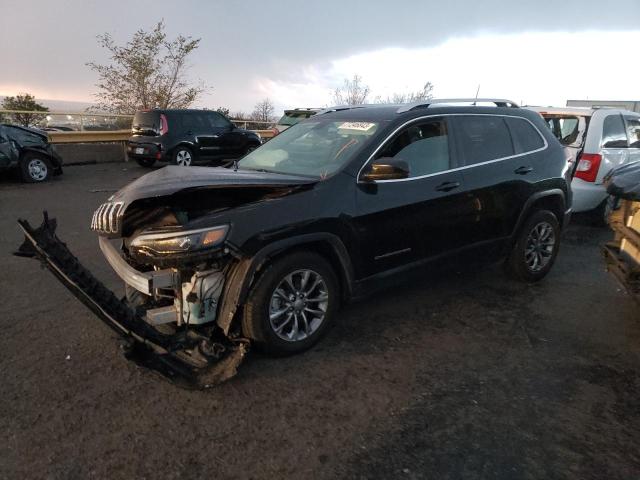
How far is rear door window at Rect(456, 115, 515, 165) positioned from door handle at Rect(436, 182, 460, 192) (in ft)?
1.00

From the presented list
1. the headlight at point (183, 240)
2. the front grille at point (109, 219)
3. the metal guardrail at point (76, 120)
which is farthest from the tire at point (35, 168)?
the headlight at point (183, 240)

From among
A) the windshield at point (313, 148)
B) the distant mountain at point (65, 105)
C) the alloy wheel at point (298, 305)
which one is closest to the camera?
the alloy wheel at point (298, 305)

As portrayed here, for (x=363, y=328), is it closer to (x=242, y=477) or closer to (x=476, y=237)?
(x=476, y=237)

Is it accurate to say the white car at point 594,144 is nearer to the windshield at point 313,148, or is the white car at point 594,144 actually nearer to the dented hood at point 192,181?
the windshield at point 313,148

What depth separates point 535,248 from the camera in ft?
17.0

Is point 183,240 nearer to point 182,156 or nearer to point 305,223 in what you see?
point 305,223

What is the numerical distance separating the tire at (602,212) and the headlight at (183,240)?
6766 millimetres

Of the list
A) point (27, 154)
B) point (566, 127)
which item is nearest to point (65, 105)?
point (27, 154)

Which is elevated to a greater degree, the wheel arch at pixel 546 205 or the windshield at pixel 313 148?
the windshield at pixel 313 148

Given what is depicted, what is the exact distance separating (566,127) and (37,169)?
11.1 m

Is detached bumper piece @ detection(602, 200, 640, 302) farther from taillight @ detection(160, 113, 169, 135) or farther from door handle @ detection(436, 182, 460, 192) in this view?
taillight @ detection(160, 113, 169, 135)

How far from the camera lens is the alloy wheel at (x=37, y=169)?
37.2ft

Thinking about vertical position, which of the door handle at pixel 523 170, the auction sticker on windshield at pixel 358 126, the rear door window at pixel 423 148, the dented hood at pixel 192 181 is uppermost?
the auction sticker on windshield at pixel 358 126

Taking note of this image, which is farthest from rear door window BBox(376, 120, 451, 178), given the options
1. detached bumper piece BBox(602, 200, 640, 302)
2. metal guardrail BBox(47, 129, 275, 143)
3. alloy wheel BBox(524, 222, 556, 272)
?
metal guardrail BBox(47, 129, 275, 143)
